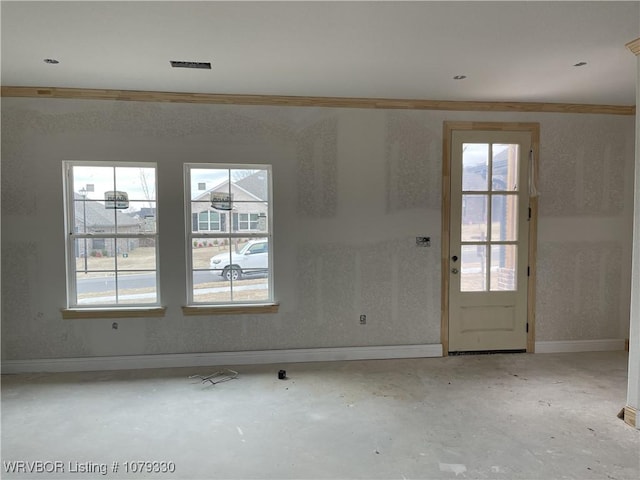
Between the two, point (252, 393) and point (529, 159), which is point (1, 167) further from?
point (529, 159)

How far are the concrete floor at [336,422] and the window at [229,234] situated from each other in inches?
29.5

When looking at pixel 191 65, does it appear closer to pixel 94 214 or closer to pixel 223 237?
pixel 223 237

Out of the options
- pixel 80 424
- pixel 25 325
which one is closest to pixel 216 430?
pixel 80 424

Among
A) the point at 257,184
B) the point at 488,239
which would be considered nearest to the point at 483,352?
the point at 488,239

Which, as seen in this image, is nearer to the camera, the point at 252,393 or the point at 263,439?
the point at 263,439

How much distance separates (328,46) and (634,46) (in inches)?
77.7

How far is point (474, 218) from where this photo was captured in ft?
12.4

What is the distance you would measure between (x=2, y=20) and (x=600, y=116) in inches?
199

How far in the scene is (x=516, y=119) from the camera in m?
3.76

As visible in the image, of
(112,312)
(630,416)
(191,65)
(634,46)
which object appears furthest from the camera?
(112,312)

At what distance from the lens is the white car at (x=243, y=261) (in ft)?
11.9

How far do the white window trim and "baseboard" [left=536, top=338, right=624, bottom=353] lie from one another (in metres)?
2.91

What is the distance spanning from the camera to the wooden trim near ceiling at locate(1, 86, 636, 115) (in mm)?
3289

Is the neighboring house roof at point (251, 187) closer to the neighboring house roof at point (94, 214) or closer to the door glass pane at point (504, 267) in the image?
the neighboring house roof at point (94, 214)
